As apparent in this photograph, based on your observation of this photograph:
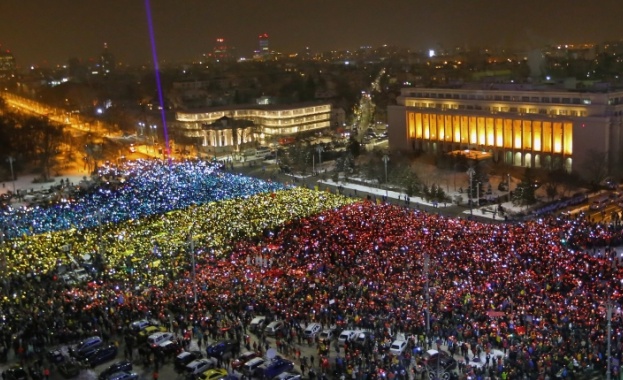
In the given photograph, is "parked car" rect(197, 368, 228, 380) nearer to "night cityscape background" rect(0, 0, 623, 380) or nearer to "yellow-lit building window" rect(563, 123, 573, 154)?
"night cityscape background" rect(0, 0, 623, 380)

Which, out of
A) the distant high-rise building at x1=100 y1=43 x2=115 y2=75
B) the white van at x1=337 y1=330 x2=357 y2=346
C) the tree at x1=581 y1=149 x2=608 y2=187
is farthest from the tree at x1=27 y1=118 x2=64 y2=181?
the distant high-rise building at x1=100 y1=43 x2=115 y2=75

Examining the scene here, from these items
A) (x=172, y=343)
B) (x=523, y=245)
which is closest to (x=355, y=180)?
(x=523, y=245)

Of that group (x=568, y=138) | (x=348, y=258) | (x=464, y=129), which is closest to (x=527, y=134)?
(x=568, y=138)

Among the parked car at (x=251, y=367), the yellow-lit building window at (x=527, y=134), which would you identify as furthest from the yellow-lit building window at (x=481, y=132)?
the parked car at (x=251, y=367)

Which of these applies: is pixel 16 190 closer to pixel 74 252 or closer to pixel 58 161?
pixel 58 161

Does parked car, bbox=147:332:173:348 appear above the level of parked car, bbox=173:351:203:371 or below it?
above

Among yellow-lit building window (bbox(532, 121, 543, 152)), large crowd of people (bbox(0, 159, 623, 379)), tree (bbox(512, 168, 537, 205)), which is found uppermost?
yellow-lit building window (bbox(532, 121, 543, 152))

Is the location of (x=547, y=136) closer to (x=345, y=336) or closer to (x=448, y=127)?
(x=448, y=127)
